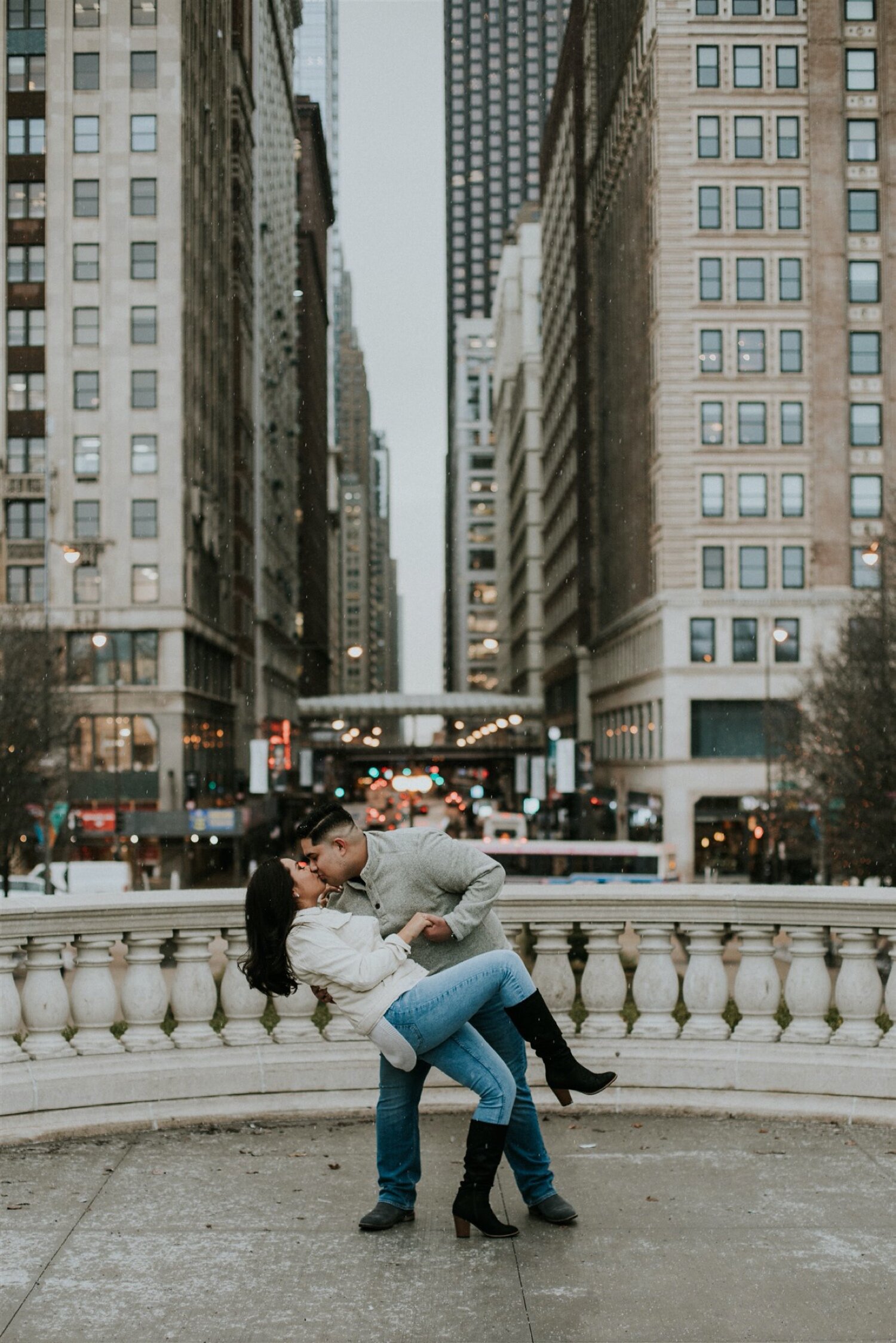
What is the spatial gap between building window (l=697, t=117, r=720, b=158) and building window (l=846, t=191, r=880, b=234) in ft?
21.0

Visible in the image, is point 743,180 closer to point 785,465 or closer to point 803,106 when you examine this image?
point 803,106

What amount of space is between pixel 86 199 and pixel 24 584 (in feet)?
52.9

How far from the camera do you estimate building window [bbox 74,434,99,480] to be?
201 feet

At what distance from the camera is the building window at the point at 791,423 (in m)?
66.5

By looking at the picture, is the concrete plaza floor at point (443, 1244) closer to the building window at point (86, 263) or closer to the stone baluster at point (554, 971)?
the stone baluster at point (554, 971)

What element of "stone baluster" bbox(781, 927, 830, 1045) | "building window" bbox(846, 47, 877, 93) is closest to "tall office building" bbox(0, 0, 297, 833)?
"building window" bbox(846, 47, 877, 93)

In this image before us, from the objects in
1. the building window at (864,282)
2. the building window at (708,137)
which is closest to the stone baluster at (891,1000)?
the building window at (864,282)

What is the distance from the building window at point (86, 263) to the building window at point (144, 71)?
6634 millimetres

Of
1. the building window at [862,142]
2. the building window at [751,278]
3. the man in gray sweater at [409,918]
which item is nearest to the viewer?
the man in gray sweater at [409,918]

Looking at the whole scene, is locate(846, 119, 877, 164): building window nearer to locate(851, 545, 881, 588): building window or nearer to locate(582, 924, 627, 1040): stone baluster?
locate(851, 545, 881, 588): building window

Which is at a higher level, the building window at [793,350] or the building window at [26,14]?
the building window at [26,14]

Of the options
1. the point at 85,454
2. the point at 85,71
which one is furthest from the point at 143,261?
the point at 85,454

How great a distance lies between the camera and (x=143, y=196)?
198 feet

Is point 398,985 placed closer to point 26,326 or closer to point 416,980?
point 416,980
